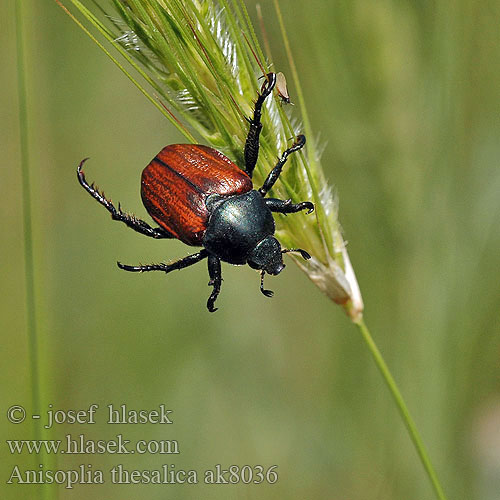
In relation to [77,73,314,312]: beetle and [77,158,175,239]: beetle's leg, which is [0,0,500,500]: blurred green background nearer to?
[77,73,314,312]: beetle

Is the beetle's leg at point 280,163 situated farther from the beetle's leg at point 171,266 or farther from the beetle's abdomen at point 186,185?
the beetle's leg at point 171,266

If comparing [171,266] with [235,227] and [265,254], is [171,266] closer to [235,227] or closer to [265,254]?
[235,227]

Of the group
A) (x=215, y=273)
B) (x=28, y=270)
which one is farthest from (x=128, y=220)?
(x=28, y=270)

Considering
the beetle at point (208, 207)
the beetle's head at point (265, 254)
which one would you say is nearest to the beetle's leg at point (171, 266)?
the beetle at point (208, 207)

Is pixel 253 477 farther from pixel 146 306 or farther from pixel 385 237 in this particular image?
pixel 385 237

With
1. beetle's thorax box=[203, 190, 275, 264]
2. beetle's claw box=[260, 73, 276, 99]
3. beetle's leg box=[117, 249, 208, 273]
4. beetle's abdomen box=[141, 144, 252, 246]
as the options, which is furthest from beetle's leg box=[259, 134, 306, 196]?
beetle's leg box=[117, 249, 208, 273]

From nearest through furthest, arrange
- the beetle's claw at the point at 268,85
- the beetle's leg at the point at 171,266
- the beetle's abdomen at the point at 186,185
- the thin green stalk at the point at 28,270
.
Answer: the thin green stalk at the point at 28,270 < the beetle's claw at the point at 268,85 < the beetle's abdomen at the point at 186,185 < the beetle's leg at the point at 171,266
